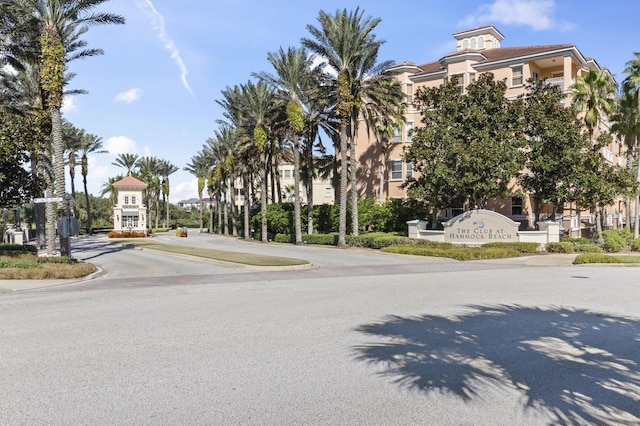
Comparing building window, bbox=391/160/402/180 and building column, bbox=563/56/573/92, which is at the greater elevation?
building column, bbox=563/56/573/92

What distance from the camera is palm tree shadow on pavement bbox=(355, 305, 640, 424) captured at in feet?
19.1

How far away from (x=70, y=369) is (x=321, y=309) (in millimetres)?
5777

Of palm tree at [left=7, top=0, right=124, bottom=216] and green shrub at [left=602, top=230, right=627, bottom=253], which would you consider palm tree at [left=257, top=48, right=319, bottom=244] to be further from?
green shrub at [left=602, top=230, right=627, bottom=253]

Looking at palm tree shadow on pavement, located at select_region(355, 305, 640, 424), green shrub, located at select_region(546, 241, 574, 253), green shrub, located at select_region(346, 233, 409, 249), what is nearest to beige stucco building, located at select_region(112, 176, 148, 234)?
green shrub, located at select_region(346, 233, 409, 249)

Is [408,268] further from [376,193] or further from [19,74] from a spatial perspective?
[19,74]

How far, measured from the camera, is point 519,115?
33844mm

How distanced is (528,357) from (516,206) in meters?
36.9

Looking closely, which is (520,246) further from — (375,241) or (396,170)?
(396,170)

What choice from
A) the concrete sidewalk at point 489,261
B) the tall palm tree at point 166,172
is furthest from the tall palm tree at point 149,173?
the concrete sidewalk at point 489,261

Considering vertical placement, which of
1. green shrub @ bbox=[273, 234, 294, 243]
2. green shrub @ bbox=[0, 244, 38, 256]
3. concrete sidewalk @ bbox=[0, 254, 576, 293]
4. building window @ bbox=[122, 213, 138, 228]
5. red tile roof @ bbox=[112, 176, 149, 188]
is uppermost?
red tile roof @ bbox=[112, 176, 149, 188]

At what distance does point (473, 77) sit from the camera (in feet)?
145

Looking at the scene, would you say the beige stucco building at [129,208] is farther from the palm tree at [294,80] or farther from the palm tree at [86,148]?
the palm tree at [294,80]

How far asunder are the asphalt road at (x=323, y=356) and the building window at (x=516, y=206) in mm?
28759

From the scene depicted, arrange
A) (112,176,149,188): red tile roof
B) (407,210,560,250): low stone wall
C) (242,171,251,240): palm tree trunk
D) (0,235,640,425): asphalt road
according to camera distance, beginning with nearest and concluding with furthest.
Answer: (0,235,640,425): asphalt road, (407,210,560,250): low stone wall, (242,171,251,240): palm tree trunk, (112,176,149,188): red tile roof
